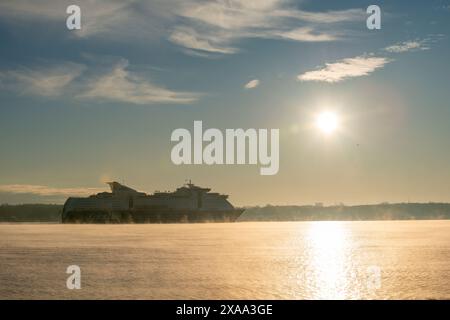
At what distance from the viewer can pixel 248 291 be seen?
28.4m

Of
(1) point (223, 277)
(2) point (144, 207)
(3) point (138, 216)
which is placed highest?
(2) point (144, 207)

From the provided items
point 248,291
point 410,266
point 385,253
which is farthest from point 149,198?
point 248,291

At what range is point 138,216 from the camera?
161375 mm

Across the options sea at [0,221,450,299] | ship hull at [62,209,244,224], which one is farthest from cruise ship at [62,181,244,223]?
sea at [0,221,450,299]

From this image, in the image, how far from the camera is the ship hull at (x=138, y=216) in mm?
159000

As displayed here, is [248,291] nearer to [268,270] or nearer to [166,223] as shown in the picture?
[268,270]

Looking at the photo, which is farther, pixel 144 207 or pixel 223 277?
pixel 144 207

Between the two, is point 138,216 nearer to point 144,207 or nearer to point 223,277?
point 144,207

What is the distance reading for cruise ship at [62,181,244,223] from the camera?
15925cm

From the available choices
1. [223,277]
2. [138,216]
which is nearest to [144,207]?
[138,216]

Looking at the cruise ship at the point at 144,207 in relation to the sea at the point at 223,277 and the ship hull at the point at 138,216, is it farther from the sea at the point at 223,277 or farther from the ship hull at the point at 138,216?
the sea at the point at 223,277

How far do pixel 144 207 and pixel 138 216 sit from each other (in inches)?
132
